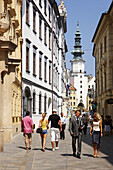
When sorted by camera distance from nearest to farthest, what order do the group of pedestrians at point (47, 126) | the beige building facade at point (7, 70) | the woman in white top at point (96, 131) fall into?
the woman in white top at point (96, 131) → the beige building facade at point (7, 70) → the group of pedestrians at point (47, 126)

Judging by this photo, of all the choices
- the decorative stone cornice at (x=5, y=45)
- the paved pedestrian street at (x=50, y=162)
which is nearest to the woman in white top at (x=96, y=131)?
the paved pedestrian street at (x=50, y=162)

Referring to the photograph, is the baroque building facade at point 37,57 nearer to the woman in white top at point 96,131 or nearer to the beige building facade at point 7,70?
the beige building facade at point 7,70

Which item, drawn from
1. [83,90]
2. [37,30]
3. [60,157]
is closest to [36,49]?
[37,30]

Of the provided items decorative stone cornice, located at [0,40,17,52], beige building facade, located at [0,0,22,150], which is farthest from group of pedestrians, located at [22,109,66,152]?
decorative stone cornice, located at [0,40,17,52]

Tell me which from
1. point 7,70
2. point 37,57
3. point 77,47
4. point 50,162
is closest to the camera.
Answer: point 50,162

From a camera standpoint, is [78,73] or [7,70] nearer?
[7,70]

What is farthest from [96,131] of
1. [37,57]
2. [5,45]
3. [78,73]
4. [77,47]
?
[78,73]

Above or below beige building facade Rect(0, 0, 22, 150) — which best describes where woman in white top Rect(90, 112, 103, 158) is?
below

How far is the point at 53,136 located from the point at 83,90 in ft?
535

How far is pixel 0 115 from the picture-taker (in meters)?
14.3

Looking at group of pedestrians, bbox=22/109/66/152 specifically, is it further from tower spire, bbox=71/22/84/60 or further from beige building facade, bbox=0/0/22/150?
tower spire, bbox=71/22/84/60

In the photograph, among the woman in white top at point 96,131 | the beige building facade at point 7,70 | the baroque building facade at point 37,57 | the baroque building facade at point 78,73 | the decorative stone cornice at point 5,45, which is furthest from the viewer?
the baroque building facade at point 78,73

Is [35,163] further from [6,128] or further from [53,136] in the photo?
[6,128]

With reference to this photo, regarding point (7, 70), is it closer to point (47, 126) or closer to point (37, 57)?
point (47, 126)
